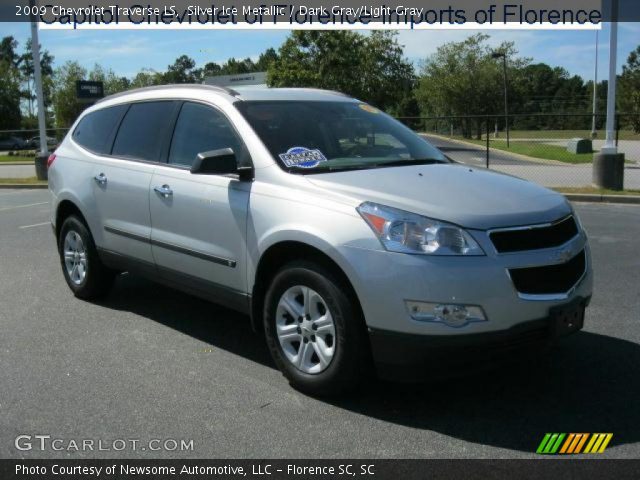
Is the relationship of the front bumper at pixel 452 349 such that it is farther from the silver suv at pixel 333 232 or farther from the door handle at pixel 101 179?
the door handle at pixel 101 179

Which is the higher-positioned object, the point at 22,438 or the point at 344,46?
the point at 344,46

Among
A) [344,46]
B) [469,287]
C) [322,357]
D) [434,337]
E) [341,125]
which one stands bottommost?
[322,357]

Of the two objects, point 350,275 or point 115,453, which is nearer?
point 115,453

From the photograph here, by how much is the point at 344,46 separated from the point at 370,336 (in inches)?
1477

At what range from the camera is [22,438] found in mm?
3527

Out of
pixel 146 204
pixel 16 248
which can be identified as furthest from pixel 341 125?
pixel 16 248

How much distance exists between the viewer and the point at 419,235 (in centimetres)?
350

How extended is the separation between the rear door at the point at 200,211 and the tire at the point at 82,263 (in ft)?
3.90

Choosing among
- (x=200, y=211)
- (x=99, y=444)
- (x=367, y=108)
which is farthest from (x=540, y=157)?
(x=99, y=444)

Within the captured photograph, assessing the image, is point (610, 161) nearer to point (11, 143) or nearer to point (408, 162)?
point (408, 162)

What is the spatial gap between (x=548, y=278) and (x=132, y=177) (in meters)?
3.26

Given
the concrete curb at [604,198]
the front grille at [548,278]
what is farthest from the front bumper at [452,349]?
the concrete curb at [604,198]

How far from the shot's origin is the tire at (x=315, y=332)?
12.0 ft

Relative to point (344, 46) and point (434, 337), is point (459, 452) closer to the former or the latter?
point (434, 337)
